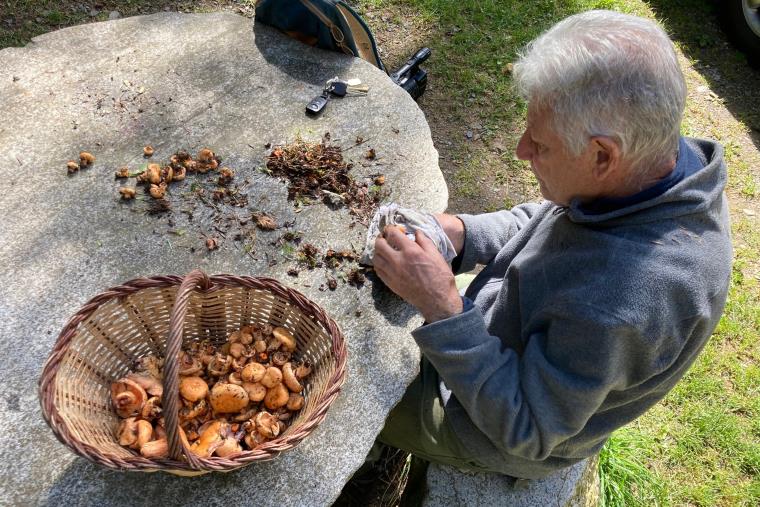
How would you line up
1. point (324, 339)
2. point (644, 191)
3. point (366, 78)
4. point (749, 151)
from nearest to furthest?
1. point (644, 191)
2. point (324, 339)
3. point (366, 78)
4. point (749, 151)

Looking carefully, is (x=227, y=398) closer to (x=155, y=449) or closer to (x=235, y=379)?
(x=235, y=379)

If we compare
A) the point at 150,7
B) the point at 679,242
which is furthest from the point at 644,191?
the point at 150,7

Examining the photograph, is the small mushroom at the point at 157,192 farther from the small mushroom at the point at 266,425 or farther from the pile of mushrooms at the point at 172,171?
the small mushroom at the point at 266,425

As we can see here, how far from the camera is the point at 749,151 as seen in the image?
4586mm

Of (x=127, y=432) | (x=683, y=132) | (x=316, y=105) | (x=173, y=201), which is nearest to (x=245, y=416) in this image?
(x=127, y=432)

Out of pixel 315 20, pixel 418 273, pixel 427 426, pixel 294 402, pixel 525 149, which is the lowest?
pixel 427 426

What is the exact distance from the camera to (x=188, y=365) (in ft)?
5.57

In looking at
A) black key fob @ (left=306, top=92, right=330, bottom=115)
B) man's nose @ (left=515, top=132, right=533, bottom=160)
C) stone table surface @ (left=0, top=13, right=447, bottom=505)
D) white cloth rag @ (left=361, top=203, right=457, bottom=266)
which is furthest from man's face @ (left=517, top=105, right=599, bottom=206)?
black key fob @ (left=306, top=92, right=330, bottom=115)

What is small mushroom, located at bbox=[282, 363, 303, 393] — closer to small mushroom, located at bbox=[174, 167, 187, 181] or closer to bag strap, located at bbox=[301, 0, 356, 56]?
small mushroom, located at bbox=[174, 167, 187, 181]

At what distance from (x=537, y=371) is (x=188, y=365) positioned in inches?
40.0

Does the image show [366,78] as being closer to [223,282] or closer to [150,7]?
[223,282]

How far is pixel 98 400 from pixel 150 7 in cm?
432

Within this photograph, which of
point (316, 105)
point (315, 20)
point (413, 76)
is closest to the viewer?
point (316, 105)

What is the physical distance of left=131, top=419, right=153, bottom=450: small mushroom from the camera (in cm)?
149
